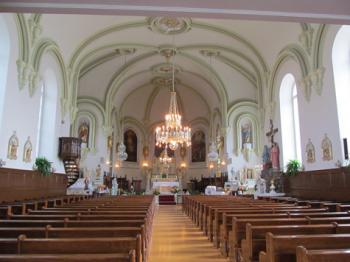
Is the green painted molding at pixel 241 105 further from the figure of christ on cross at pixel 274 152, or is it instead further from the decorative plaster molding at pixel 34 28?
the decorative plaster molding at pixel 34 28

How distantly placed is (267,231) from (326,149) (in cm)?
874

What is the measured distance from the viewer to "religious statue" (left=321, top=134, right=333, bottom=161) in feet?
35.0

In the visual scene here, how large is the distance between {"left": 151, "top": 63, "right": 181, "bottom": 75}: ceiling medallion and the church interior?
0.70 feet

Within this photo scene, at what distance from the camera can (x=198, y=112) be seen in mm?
28625

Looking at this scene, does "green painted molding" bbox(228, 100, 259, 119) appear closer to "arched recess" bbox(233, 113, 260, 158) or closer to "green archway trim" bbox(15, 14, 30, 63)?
"arched recess" bbox(233, 113, 260, 158)

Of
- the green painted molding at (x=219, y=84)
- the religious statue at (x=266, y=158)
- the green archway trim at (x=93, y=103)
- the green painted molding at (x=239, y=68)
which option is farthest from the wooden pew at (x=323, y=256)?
the green archway trim at (x=93, y=103)

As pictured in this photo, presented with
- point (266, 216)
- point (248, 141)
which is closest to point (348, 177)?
point (266, 216)

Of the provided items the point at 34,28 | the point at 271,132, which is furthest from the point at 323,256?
the point at 271,132

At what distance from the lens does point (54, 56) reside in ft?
45.0

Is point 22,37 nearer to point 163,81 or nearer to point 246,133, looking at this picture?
point 163,81

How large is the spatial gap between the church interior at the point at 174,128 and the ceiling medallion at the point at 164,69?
0.21 meters

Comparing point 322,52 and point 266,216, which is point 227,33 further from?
point 266,216

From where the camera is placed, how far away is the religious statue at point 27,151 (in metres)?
10.6

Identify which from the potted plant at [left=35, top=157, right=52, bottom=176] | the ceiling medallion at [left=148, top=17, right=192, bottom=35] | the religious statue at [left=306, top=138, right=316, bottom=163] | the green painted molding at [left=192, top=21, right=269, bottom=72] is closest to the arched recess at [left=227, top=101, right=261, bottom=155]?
the green painted molding at [left=192, top=21, right=269, bottom=72]
